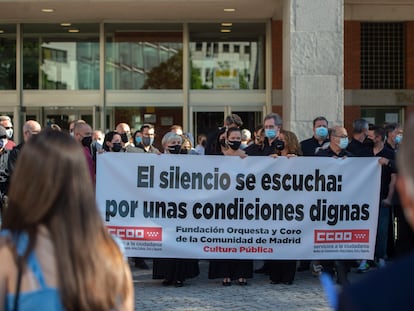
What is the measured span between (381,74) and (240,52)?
3975 mm

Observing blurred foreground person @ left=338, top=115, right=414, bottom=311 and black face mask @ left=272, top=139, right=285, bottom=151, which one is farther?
black face mask @ left=272, top=139, right=285, bottom=151

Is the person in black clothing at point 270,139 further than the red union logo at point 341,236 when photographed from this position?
Yes

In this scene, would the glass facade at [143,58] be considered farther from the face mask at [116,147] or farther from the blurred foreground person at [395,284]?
the blurred foreground person at [395,284]

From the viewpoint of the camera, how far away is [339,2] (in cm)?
1459

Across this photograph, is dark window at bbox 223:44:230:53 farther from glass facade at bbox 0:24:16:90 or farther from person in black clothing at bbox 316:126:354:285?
person in black clothing at bbox 316:126:354:285

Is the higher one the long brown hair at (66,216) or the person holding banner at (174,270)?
the long brown hair at (66,216)

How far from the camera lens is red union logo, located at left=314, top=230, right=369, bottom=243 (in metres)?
8.84

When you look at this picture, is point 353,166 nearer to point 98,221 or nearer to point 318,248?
point 318,248

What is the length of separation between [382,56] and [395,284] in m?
18.9

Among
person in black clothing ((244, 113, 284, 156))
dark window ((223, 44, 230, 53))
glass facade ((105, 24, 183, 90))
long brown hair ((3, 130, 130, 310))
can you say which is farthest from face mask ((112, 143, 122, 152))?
dark window ((223, 44, 230, 53))

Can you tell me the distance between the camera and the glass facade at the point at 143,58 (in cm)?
1988

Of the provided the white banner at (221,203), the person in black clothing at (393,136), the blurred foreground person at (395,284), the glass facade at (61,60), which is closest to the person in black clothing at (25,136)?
the white banner at (221,203)

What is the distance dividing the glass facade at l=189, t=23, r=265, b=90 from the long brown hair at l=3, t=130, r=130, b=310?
17683 millimetres

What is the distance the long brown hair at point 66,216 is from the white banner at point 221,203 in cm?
629
